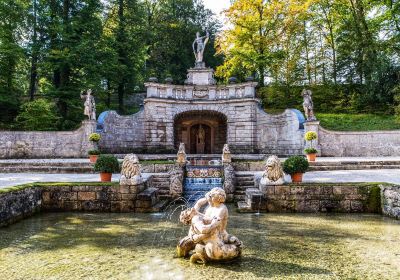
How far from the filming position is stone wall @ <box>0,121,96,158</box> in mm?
17969

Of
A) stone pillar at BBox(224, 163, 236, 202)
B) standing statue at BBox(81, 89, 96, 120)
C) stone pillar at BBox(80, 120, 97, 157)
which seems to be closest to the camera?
stone pillar at BBox(224, 163, 236, 202)

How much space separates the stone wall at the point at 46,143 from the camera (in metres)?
18.0

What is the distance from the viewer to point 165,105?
68.3ft

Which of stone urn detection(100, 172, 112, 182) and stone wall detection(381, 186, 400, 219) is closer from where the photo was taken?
stone wall detection(381, 186, 400, 219)

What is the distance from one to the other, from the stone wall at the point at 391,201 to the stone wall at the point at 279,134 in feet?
35.3

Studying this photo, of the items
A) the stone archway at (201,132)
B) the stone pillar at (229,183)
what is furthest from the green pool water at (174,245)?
the stone archway at (201,132)

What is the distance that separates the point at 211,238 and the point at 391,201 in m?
5.48

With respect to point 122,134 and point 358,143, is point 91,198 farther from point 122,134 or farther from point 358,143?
point 358,143

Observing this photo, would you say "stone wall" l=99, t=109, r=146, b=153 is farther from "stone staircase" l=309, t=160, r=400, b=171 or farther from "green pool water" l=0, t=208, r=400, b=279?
"green pool water" l=0, t=208, r=400, b=279

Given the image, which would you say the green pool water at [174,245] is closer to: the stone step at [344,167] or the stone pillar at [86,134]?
the stone step at [344,167]

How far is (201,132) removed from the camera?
2247cm

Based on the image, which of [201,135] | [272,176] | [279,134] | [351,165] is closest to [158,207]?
[272,176]

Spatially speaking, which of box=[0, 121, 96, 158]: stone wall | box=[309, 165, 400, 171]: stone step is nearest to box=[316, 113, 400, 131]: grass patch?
box=[309, 165, 400, 171]: stone step

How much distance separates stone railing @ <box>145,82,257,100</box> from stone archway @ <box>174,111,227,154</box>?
1328mm
